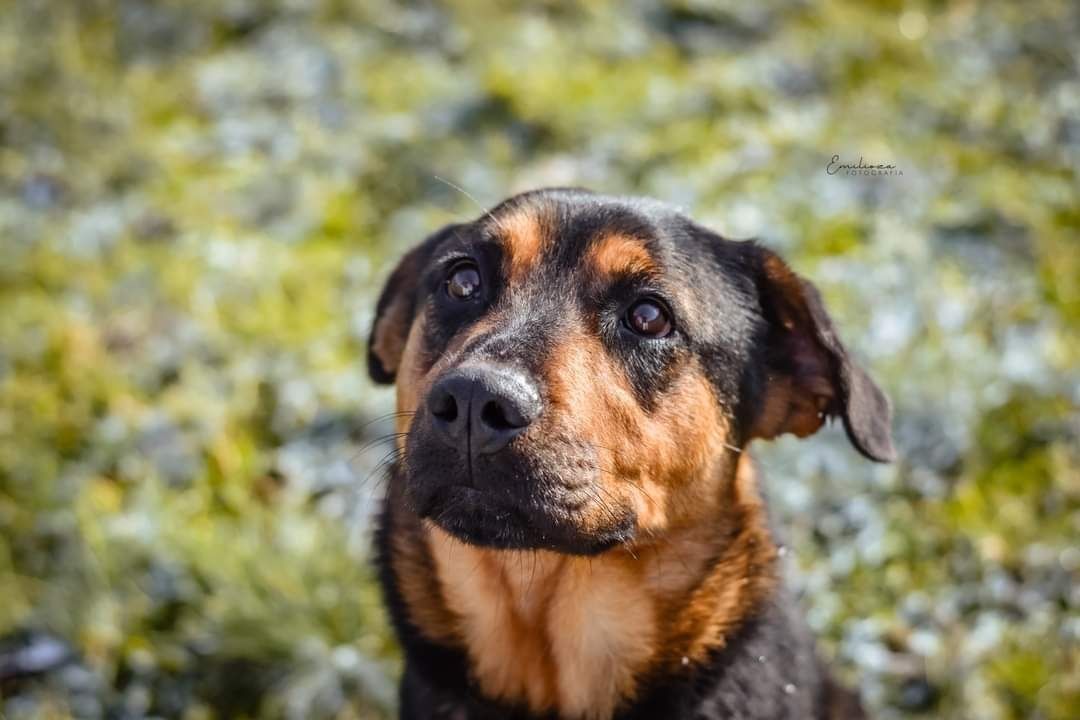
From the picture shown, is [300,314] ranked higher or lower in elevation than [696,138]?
lower

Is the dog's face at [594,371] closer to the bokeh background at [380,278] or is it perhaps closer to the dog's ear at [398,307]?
the dog's ear at [398,307]

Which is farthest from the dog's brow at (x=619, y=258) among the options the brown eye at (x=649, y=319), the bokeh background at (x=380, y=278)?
the bokeh background at (x=380, y=278)

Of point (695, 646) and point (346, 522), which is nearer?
point (695, 646)

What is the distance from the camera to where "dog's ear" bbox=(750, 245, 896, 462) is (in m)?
3.23

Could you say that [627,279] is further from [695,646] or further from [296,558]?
[296,558]

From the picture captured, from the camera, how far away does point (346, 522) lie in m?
4.93

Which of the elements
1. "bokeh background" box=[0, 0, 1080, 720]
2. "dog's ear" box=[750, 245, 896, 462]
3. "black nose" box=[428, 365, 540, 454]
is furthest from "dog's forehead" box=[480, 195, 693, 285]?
"bokeh background" box=[0, 0, 1080, 720]

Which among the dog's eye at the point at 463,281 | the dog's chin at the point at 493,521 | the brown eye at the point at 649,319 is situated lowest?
the dog's chin at the point at 493,521

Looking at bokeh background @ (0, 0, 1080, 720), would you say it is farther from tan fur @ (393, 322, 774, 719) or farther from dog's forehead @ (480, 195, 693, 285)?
dog's forehead @ (480, 195, 693, 285)

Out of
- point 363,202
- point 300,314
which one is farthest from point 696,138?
point 300,314

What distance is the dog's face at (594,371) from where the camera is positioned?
8.92 feet

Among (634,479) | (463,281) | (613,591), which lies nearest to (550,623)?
(613,591)

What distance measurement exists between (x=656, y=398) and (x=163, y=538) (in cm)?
261

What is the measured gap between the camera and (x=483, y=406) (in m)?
2.63
